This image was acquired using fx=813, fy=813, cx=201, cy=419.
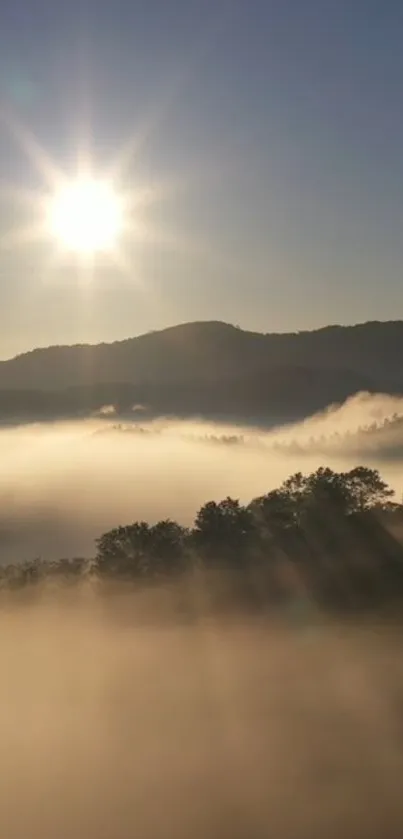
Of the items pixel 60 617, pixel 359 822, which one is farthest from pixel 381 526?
pixel 359 822

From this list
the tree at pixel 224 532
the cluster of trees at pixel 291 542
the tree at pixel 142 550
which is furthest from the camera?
the tree at pixel 142 550

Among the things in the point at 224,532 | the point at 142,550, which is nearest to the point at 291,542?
the point at 224,532

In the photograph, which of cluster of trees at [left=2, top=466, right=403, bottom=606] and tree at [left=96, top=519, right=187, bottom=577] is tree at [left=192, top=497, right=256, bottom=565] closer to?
cluster of trees at [left=2, top=466, right=403, bottom=606]

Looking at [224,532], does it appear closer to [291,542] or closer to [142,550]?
[291,542]

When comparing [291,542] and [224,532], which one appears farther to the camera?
[224,532]

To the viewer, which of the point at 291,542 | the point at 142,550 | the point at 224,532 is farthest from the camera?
the point at 142,550

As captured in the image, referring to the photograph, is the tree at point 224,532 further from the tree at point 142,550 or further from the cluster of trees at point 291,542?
A: the tree at point 142,550

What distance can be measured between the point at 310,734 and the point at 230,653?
53.6 ft

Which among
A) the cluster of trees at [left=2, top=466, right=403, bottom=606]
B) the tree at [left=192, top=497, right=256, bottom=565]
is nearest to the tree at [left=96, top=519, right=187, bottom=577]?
the cluster of trees at [left=2, top=466, right=403, bottom=606]

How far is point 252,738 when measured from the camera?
5347cm

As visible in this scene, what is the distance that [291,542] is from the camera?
78.7m

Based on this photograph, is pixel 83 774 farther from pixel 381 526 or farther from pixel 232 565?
pixel 381 526

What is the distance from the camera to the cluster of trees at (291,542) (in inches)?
2874

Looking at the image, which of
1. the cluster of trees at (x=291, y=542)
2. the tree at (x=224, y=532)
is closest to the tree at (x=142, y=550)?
the cluster of trees at (x=291, y=542)
